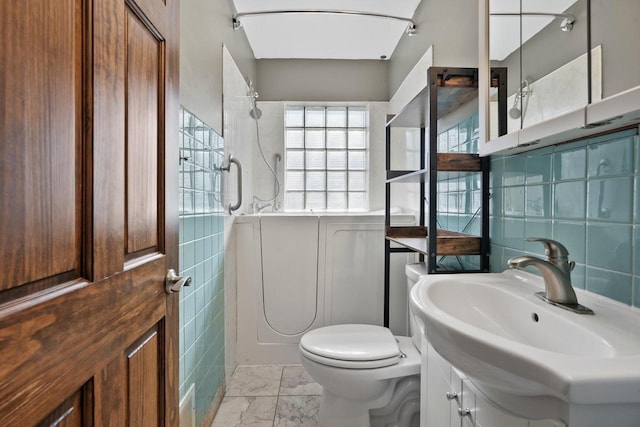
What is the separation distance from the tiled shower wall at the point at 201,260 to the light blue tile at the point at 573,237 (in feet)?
4.08

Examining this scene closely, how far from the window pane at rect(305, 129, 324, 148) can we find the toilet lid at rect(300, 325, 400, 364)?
179 centimetres

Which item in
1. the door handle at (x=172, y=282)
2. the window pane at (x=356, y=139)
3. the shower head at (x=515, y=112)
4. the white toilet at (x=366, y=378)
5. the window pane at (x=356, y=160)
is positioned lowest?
the white toilet at (x=366, y=378)

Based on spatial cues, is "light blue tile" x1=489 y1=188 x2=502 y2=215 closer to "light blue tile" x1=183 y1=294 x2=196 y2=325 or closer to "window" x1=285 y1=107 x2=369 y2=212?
"light blue tile" x1=183 y1=294 x2=196 y2=325

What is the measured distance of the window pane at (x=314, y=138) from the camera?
295 cm

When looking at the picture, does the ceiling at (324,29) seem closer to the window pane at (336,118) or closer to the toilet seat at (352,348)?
the window pane at (336,118)

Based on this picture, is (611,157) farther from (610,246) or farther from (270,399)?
(270,399)

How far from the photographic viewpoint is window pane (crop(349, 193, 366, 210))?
116 inches

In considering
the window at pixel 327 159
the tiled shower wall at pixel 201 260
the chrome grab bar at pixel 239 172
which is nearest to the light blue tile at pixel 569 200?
the tiled shower wall at pixel 201 260

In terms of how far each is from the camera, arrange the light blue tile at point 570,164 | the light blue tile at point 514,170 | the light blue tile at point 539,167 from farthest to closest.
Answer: the light blue tile at point 514,170
the light blue tile at point 539,167
the light blue tile at point 570,164

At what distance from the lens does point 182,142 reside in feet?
4.05

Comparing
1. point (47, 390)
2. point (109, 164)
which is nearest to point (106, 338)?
point (47, 390)

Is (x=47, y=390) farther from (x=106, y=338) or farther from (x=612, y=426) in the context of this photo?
(x=612, y=426)

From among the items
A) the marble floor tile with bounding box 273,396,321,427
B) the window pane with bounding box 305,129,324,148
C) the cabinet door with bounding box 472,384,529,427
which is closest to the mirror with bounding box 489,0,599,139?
the cabinet door with bounding box 472,384,529,427

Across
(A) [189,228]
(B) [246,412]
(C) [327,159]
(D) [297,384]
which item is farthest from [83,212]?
(C) [327,159]
